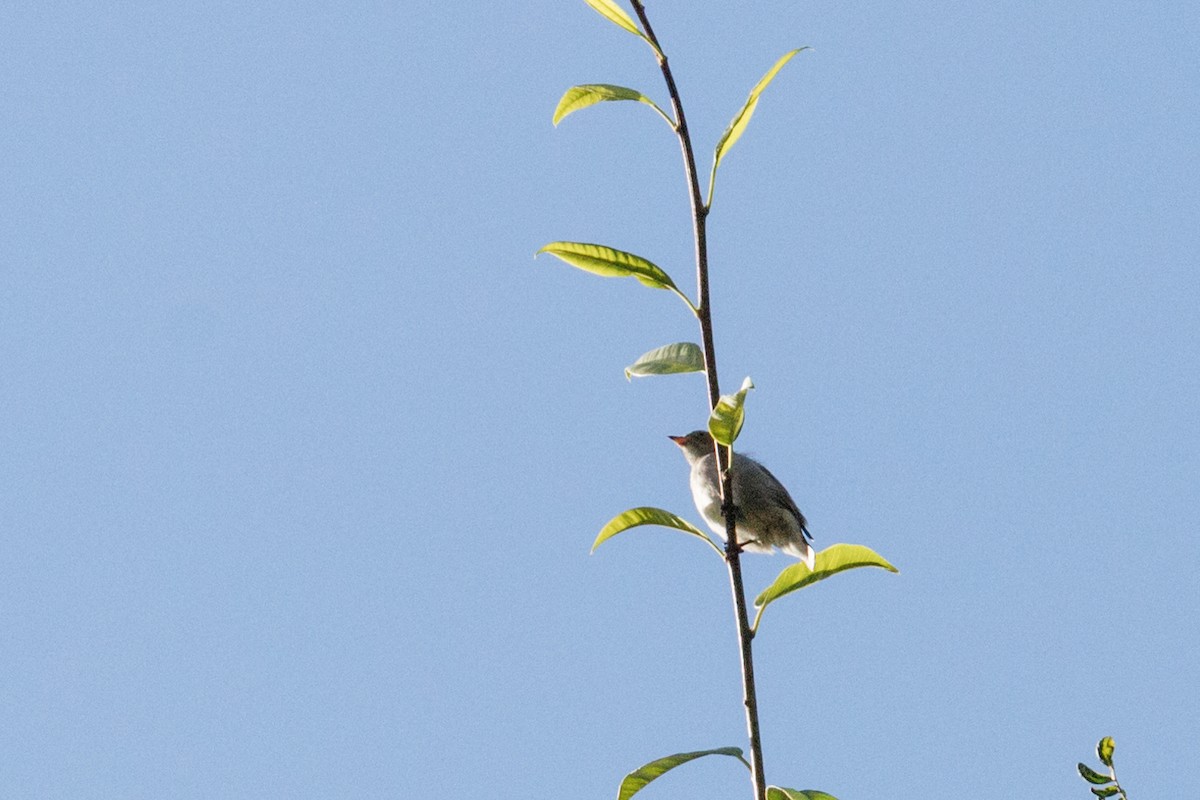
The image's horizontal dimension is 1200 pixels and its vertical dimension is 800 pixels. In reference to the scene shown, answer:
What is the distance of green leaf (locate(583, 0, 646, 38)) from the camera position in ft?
6.79

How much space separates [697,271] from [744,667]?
1.85 ft

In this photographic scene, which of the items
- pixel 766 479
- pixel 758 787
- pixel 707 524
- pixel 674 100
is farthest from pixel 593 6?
pixel 766 479

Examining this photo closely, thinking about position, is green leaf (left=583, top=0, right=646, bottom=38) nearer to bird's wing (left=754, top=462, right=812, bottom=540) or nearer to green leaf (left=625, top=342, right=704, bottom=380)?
green leaf (left=625, top=342, right=704, bottom=380)

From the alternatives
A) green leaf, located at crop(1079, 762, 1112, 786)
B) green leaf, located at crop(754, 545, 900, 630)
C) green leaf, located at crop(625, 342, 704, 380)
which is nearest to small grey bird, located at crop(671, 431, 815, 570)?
green leaf, located at crop(754, 545, 900, 630)

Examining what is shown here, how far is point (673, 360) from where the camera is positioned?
6.40ft

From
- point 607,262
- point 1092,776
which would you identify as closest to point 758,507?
point 607,262

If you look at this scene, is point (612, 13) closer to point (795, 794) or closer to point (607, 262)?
point (607, 262)

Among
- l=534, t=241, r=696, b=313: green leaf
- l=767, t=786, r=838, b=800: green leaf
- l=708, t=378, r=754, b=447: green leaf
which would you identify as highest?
l=534, t=241, r=696, b=313: green leaf

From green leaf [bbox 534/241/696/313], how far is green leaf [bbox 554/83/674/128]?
0.73 ft

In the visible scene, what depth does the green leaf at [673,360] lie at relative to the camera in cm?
193

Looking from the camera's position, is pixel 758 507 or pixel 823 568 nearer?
pixel 823 568

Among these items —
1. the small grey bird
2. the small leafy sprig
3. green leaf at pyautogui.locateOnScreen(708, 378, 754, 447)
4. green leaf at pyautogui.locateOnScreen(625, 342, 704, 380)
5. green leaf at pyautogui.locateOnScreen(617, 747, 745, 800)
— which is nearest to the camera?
the small leafy sprig

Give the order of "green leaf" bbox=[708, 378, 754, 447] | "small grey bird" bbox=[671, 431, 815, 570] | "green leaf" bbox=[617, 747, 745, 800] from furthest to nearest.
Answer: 1. "small grey bird" bbox=[671, 431, 815, 570]
2. "green leaf" bbox=[617, 747, 745, 800]
3. "green leaf" bbox=[708, 378, 754, 447]

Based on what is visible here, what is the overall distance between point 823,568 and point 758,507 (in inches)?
144
